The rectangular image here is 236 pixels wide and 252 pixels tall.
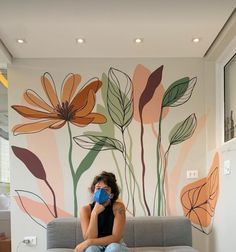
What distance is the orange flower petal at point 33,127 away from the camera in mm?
4105

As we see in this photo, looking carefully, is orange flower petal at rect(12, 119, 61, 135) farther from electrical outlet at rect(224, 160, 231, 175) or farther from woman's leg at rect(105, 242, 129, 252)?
electrical outlet at rect(224, 160, 231, 175)

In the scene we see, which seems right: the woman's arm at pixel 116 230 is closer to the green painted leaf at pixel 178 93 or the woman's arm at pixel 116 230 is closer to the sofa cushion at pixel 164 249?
the sofa cushion at pixel 164 249

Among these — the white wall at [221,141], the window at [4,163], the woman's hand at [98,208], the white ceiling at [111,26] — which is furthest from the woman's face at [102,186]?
the window at [4,163]

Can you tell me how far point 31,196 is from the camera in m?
4.05

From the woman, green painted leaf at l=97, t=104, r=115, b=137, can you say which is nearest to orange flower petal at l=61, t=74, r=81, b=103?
green painted leaf at l=97, t=104, r=115, b=137

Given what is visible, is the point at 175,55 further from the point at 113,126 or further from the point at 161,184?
the point at 161,184

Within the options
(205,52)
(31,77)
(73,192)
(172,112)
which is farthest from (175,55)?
(73,192)

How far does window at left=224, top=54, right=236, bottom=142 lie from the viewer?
371cm

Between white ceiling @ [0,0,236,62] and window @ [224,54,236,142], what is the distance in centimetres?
31

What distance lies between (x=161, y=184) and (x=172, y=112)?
76cm

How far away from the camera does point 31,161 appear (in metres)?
Result: 4.08

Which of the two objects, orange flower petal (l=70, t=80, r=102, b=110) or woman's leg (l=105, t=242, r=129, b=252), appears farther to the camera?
orange flower petal (l=70, t=80, r=102, b=110)

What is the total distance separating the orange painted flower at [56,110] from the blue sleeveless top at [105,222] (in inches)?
45.5

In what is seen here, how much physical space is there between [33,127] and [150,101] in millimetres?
1256
